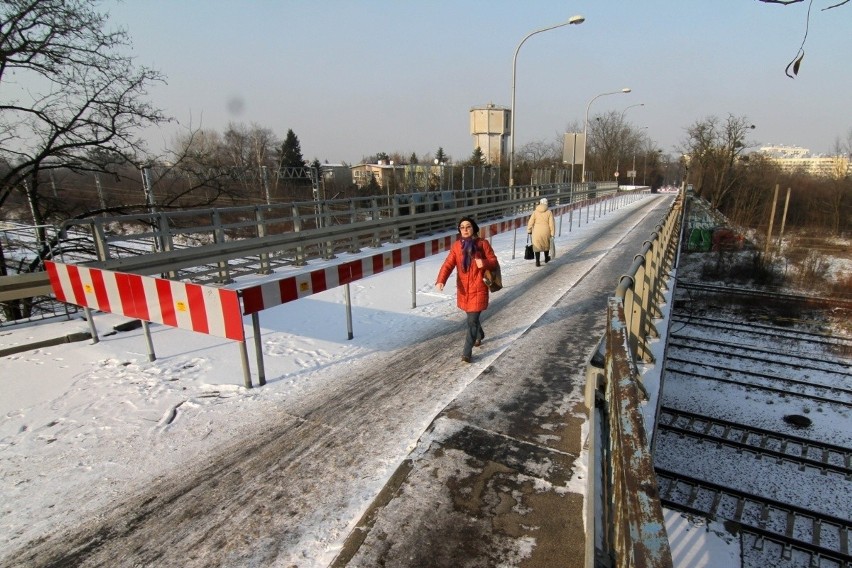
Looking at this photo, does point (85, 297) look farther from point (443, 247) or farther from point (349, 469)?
point (443, 247)

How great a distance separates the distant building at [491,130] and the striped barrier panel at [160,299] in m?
56.3

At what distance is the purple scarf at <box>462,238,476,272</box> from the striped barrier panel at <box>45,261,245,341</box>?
8.48ft

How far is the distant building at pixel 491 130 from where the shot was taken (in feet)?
194

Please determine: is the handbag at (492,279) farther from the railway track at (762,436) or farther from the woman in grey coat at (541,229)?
the woman in grey coat at (541,229)

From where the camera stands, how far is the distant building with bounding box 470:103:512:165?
59188 mm

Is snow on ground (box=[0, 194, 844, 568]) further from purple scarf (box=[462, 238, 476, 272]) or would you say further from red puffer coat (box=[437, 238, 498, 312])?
purple scarf (box=[462, 238, 476, 272])

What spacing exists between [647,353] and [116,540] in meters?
5.35

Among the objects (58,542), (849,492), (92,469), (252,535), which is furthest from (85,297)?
(849,492)

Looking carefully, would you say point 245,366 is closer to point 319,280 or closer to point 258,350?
point 258,350

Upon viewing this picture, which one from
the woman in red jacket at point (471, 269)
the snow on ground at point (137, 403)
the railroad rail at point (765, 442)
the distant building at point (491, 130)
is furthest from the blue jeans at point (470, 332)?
the distant building at point (491, 130)

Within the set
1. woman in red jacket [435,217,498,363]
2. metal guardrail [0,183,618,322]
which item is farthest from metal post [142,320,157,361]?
woman in red jacket [435,217,498,363]

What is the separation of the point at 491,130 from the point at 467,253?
58346mm

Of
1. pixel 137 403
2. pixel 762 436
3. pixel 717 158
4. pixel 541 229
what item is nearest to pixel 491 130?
pixel 717 158

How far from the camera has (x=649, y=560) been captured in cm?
107
